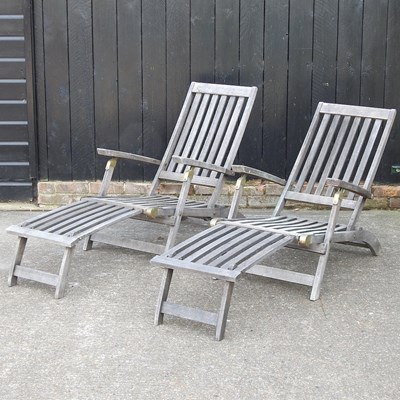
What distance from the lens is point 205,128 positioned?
5277 mm

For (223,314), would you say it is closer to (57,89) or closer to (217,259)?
(217,259)

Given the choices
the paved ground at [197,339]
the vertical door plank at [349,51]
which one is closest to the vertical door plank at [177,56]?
the vertical door plank at [349,51]

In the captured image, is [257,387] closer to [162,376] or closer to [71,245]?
[162,376]

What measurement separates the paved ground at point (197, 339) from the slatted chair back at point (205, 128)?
2.74 feet

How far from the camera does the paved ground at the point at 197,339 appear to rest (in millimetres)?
3053

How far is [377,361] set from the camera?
10.8 ft

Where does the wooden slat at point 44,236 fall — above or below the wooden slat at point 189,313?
above

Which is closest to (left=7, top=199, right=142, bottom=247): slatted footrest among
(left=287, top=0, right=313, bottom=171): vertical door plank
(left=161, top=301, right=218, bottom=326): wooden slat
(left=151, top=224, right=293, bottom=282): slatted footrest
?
(left=151, top=224, right=293, bottom=282): slatted footrest

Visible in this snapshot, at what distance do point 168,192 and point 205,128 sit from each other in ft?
2.94

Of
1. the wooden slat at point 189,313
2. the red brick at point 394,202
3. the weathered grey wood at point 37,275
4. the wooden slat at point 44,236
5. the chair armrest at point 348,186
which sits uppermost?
the chair armrest at point 348,186

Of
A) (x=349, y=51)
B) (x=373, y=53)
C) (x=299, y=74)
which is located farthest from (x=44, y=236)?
(x=373, y=53)

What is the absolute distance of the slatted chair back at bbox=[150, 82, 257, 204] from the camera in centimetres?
515

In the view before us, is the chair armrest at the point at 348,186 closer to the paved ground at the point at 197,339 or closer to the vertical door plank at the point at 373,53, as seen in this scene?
the paved ground at the point at 197,339

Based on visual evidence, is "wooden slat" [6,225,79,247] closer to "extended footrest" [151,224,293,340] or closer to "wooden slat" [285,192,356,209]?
"extended footrest" [151,224,293,340]
